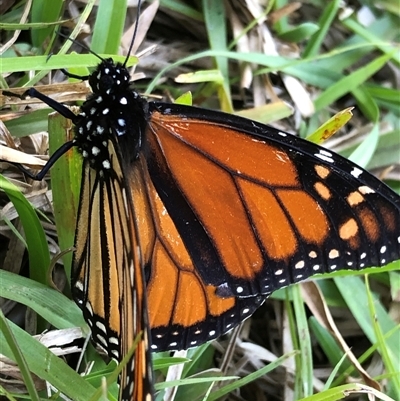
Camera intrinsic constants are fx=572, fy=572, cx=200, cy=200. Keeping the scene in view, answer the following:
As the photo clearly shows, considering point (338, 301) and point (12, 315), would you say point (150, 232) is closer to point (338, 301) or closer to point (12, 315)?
point (12, 315)

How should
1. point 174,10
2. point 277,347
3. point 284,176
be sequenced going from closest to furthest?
point 284,176
point 277,347
point 174,10

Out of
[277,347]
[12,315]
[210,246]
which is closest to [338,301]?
[277,347]

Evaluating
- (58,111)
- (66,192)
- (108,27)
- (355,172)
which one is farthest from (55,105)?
(355,172)

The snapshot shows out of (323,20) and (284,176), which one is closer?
(284,176)

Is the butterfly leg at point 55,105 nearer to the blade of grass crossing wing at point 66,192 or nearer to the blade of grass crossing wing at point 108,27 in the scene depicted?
the blade of grass crossing wing at point 66,192

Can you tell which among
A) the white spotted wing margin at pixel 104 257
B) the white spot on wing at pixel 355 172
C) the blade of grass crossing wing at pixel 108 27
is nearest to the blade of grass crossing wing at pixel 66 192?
the white spotted wing margin at pixel 104 257

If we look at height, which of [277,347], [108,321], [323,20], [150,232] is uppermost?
[323,20]

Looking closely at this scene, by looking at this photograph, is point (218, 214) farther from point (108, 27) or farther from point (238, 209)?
point (108, 27)
